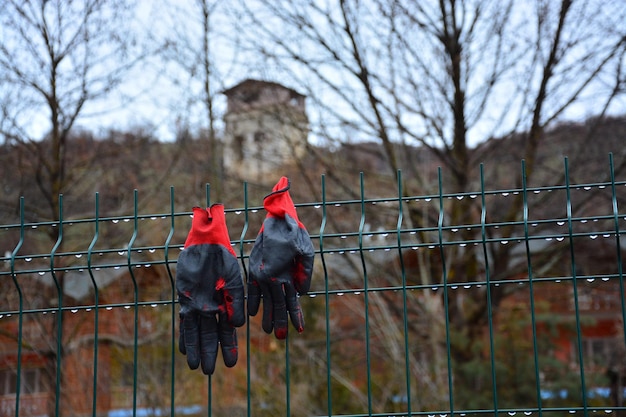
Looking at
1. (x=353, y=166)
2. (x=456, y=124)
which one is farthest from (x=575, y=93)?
(x=353, y=166)

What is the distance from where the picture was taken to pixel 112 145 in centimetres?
1331

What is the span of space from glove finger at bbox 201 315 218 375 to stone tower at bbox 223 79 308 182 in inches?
313

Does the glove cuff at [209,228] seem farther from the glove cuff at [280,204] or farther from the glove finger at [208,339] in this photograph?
the glove finger at [208,339]

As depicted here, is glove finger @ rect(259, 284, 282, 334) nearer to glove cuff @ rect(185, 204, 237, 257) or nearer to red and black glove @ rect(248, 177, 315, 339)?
red and black glove @ rect(248, 177, 315, 339)

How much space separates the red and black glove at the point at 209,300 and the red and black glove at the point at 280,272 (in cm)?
11

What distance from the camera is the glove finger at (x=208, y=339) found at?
382 cm

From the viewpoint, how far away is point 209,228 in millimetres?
3938

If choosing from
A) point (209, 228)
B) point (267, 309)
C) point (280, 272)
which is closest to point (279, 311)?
point (267, 309)

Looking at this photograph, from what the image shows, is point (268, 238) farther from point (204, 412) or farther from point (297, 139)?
point (204, 412)

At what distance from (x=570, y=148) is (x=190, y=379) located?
7.98 metres

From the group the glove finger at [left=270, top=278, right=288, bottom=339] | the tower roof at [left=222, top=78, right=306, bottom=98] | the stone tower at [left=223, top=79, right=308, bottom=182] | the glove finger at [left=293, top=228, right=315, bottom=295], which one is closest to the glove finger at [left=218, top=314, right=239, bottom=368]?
the glove finger at [left=270, top=278, right=288, bottom=339]

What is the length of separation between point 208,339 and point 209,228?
0.57 m

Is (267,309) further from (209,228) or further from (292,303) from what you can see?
(209,228)

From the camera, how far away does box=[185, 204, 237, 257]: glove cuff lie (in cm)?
394
